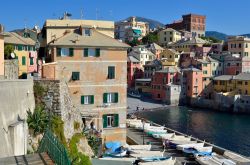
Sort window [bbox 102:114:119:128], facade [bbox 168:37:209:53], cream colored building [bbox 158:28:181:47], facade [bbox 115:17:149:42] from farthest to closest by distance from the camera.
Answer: facade [bbox 115:17:149:42], cream colored building [bbox 158:28:181:47], facade [bbox 168:37:209:53], window [bbox 102:114:119:128]

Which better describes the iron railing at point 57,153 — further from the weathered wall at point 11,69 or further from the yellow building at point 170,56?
the yellow building at point 170,56

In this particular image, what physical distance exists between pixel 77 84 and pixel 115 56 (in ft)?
15.5

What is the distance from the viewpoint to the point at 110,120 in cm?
3488

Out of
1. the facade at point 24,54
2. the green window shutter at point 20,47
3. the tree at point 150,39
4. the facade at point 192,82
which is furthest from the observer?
the tree at point 150,39

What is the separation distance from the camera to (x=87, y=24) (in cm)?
3731

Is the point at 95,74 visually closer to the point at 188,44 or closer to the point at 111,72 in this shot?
the point at 111,72

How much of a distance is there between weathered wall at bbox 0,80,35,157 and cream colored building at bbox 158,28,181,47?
130 meters

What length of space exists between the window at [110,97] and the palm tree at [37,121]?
12.6 m

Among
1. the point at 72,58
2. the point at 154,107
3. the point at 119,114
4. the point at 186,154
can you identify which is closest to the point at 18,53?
the point at 72,58

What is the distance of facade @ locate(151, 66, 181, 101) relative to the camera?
100938 mm

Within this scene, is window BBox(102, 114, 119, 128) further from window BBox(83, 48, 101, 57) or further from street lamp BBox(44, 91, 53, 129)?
street lamp BBox(44, 91, 53, 129)

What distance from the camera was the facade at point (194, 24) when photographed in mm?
170500

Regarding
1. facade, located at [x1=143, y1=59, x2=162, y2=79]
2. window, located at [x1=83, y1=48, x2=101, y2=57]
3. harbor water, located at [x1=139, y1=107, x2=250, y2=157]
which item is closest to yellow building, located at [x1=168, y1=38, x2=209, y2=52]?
facade, located at [x1=143, y1=59, x2=162, y2=79]

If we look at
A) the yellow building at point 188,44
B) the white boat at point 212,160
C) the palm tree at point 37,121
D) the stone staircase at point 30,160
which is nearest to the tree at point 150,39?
the yellow building at point 188,44
